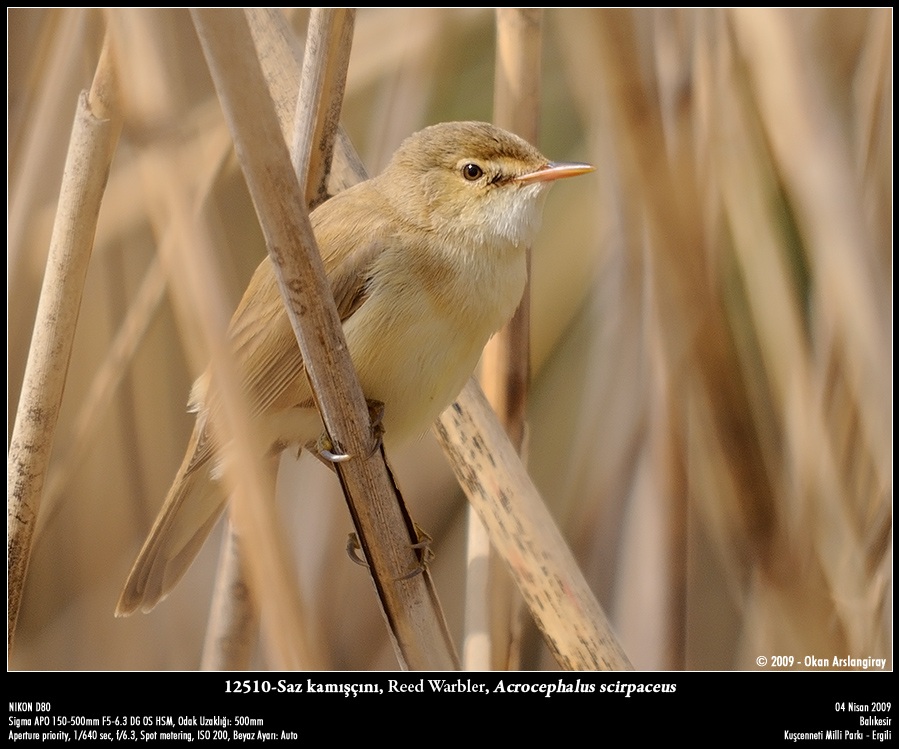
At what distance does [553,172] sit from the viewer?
1540 millimetres

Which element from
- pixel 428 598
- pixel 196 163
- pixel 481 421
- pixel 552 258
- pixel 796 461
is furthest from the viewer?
pixel 552 258

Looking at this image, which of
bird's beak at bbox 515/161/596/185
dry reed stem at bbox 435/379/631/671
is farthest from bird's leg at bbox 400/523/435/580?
bird's beak at bbox 515/161/596/185

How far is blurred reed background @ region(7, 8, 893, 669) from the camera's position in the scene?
5.22 feet

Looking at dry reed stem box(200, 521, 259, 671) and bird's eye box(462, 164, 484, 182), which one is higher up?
bird's eye box(462, 164, 484, 182)

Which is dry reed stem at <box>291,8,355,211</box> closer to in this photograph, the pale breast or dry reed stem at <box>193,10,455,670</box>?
the pale breast

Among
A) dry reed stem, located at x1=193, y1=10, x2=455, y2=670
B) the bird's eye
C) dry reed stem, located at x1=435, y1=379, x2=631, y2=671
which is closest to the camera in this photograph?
dry reed stem, located at x1=193, y1=10, x2=455, y2=670

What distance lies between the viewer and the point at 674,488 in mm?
1755

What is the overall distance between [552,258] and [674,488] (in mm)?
730

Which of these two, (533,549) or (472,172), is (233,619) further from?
(472,172)

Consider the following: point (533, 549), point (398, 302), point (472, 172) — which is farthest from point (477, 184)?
point (533, 549)

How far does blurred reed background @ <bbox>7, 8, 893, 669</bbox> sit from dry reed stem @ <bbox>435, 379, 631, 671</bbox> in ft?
1.11

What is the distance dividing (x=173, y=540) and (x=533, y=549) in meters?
0.70
